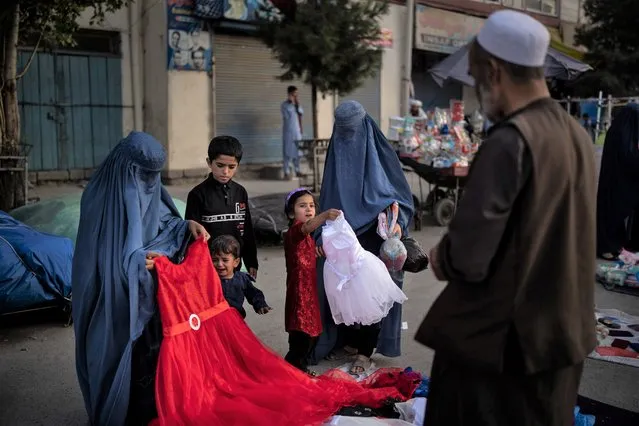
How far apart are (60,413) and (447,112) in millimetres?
7706

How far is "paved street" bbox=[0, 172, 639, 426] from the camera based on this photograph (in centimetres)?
377

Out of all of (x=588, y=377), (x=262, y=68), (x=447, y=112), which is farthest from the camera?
(x=262, y=68)

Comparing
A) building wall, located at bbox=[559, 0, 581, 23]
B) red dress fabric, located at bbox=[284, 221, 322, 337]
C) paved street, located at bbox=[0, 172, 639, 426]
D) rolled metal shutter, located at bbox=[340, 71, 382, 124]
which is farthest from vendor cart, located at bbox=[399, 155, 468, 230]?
building wall, located at bbox=[559, 0, 581, 23]

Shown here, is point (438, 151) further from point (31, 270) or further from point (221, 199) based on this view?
point (31, 270)

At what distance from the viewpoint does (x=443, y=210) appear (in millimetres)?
9586

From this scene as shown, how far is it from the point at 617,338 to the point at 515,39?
3.77 m

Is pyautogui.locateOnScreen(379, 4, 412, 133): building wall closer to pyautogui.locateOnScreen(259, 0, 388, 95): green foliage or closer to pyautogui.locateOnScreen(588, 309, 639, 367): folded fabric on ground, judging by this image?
→ pyautogui.locateOnScreen(259, 0, 388, 95): green foliage

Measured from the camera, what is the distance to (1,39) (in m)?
7.22

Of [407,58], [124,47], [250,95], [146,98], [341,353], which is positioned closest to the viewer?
[341,353]

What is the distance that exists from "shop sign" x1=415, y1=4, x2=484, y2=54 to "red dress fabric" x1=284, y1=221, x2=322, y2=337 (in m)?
14.2

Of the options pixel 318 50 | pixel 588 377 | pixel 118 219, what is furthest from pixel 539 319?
pixel 318 50

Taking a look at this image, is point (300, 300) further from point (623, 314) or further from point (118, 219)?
point (623, 314)

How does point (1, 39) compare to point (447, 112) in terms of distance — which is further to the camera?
point (447, 112)

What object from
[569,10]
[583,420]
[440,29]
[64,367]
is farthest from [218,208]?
[569,10]
